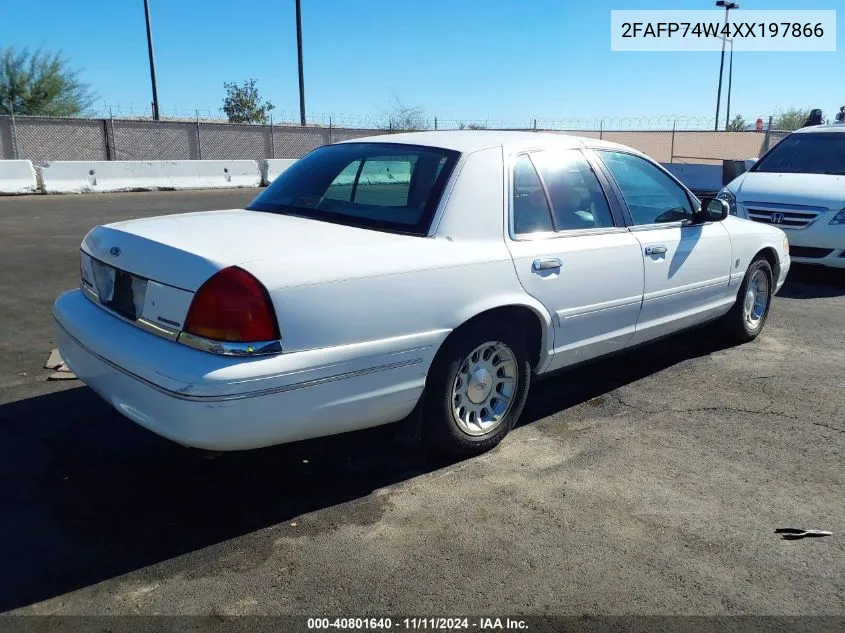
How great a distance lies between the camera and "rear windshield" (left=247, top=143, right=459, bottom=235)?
147 inches

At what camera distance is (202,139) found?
26.7 m

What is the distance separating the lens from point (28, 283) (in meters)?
7.70

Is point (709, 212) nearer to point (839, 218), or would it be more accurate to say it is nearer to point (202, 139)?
point (839, 218)

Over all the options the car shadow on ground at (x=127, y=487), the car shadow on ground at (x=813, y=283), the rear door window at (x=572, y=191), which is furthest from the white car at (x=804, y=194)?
the car shadow on ground at (x=127, y=487)

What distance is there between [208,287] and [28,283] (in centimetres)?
576

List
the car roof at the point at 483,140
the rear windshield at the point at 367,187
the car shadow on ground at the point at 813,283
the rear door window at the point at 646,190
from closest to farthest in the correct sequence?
the rear windshield at the point at 367,187, the car roof at the point at 483,140, the rear door window at the point at 646,190, the car shadow on ground at the point at 813,283

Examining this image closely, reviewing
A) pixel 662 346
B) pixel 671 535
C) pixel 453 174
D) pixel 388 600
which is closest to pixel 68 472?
pixel 388 600

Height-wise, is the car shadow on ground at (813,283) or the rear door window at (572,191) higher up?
the rear door window at (572,191)

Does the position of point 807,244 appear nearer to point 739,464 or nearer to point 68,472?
point 739,464

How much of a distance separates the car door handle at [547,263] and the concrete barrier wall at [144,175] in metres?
17.4

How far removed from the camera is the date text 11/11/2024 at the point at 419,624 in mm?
2584

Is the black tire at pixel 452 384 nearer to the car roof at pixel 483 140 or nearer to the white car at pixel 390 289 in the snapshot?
the white car at pixel 390 289

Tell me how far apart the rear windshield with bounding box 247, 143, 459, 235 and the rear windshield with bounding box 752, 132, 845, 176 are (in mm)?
7119

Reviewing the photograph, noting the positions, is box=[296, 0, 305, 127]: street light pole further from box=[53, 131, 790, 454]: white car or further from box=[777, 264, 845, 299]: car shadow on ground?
box=[53, 131, 790, 454]: white car
